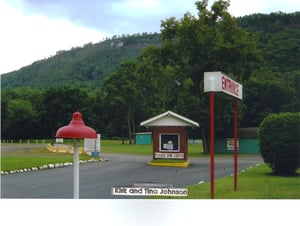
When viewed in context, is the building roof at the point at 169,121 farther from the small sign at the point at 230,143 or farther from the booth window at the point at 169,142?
the small sign at the point at 230,143

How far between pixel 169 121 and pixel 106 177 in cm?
87

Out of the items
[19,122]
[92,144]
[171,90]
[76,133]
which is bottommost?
[92,144]

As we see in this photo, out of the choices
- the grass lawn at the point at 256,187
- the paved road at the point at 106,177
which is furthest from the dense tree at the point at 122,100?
the grass lawn at the point at 256,187

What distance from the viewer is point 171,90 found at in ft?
20.2

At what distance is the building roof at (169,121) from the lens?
20.0ft

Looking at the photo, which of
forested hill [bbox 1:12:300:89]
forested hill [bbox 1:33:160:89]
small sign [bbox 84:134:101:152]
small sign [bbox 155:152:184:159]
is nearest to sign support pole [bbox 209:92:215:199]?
small sign [bbox 155:152:184:159]

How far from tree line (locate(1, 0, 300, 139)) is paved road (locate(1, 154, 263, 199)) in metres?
0.32

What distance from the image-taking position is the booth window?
622 centimetres

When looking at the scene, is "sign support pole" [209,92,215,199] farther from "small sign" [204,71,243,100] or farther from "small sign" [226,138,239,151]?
"small sign" [226,138,239,151]

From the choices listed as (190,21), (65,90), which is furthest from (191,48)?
(65,90)

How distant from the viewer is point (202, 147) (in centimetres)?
604

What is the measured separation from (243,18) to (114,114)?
1649mm

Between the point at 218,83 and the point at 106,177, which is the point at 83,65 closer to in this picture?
the point at 106,177

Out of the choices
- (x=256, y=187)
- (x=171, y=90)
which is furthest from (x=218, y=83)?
(x=256, y=187)
